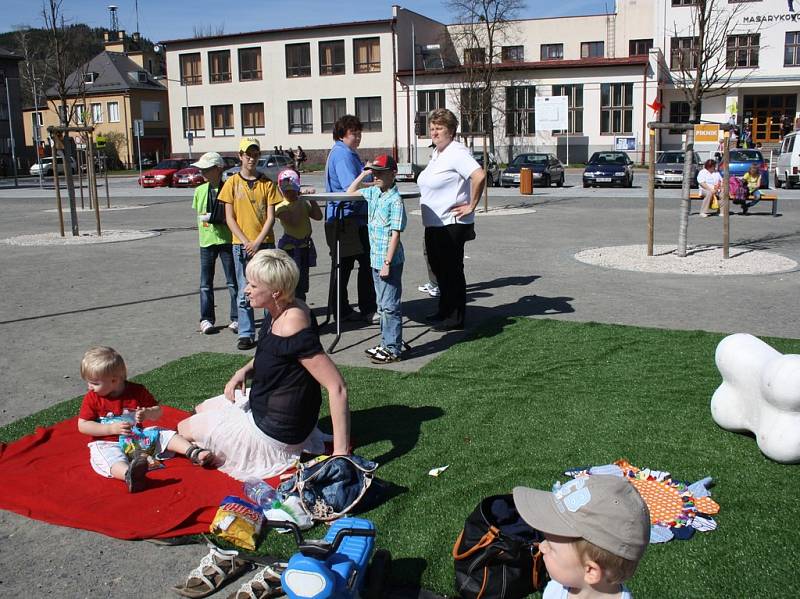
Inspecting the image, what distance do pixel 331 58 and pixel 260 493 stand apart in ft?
195

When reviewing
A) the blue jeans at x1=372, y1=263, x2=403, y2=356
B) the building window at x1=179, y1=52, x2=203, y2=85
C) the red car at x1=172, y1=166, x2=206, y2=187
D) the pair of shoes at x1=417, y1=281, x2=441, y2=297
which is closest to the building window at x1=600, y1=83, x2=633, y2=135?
the red car at x1=172, y1=166, x2=206, y2=187

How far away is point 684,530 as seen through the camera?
153 inches

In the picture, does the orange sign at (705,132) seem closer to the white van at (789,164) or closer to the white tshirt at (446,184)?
the white tshirt at (446,184)

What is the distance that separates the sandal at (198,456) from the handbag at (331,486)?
2.25ft

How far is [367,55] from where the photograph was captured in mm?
59750

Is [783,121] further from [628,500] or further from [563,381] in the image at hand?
[628,500]

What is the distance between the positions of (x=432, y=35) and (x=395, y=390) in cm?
6444

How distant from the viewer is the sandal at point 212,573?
11.7 ft

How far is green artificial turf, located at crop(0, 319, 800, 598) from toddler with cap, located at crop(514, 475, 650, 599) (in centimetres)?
126

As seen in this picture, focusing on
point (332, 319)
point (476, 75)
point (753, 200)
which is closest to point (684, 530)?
point (332, 319)

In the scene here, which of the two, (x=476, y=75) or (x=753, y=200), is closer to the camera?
(x=753, y=200)

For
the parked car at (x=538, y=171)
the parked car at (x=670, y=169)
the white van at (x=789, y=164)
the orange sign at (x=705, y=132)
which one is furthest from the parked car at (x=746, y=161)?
the orange sign at (x=705, y=132)

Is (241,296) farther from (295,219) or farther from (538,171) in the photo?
(538,171)

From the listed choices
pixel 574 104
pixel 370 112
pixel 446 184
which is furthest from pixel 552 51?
pixel 446 184
